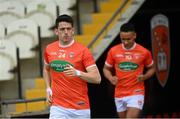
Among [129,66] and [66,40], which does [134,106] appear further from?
[66,40]

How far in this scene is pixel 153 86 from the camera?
12141 mm

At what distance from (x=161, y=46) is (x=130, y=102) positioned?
11.9ft

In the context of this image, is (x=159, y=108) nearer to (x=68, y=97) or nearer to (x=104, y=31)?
(x=104, y=31)

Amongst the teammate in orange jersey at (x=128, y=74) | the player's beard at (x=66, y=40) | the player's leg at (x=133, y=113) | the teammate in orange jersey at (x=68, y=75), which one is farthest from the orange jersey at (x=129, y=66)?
the player's beard at (x=66, y=40)

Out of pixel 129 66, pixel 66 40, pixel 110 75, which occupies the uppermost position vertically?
pixel 66 40

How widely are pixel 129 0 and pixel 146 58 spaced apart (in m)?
3.10

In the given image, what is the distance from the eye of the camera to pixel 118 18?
448 inches

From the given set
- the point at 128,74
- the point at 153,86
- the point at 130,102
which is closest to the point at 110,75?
the point at 128,74

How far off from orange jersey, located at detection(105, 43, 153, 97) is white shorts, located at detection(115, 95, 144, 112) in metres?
0.06

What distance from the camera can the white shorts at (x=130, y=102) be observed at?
28.6 feet

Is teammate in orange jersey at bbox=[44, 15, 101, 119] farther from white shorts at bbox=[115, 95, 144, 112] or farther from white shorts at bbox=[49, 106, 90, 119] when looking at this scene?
white shorts at bbox=[115, 95, 144, 112]

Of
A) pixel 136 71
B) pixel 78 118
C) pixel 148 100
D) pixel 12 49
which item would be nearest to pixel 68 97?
pixel 78 118

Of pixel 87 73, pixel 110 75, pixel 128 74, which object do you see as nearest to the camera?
pixel 87 73

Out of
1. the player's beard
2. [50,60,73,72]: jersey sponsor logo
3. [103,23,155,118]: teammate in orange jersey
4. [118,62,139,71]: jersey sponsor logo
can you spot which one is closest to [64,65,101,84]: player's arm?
[50,60,73,72]: jersey sponsor logo
